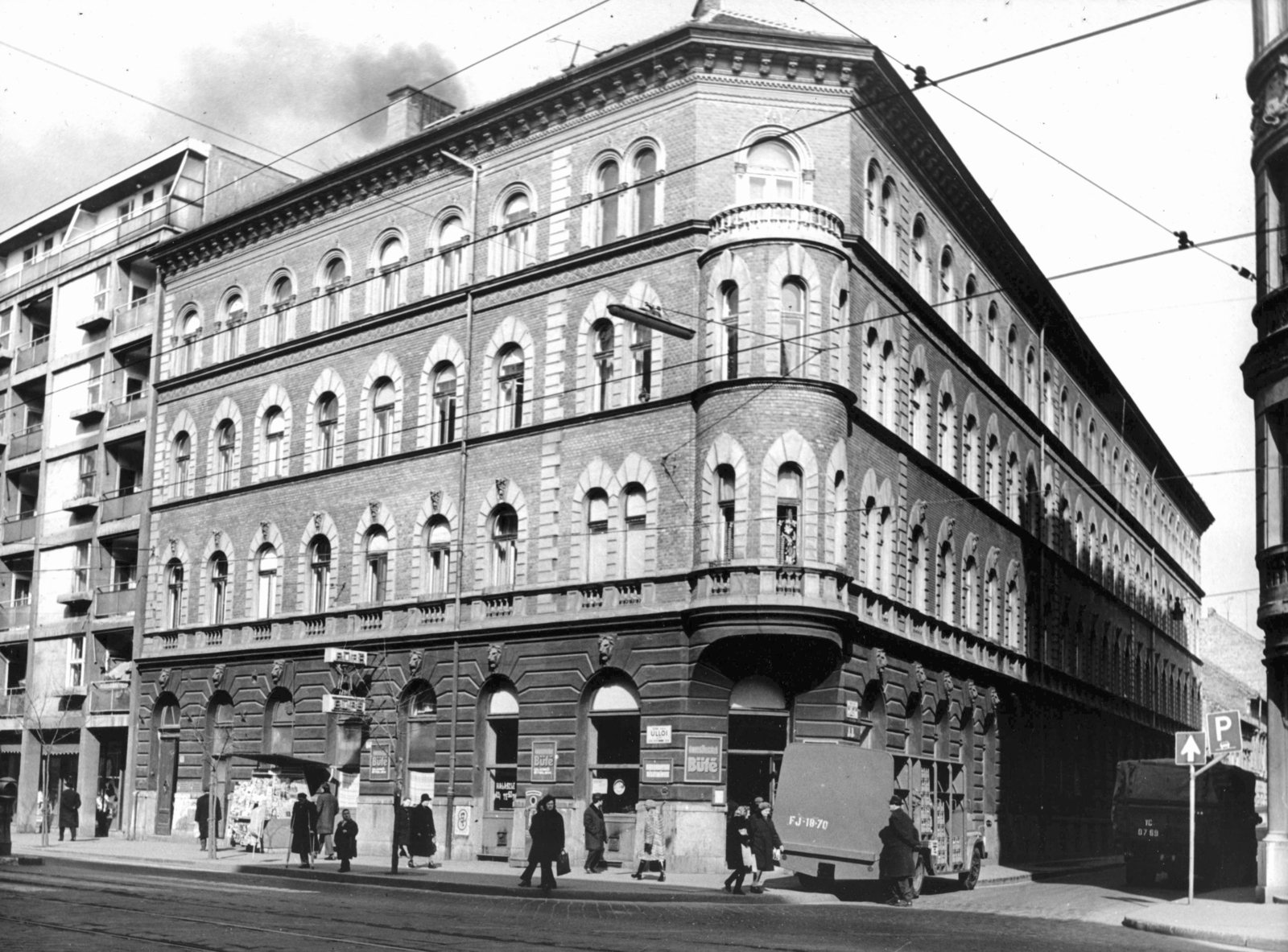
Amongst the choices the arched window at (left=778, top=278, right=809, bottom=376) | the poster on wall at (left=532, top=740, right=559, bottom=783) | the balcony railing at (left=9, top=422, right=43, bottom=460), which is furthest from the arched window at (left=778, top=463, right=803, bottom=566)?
the balcony railing at (left=9, top=422, right=43, bottom=460)

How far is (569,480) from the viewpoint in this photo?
3566 cm

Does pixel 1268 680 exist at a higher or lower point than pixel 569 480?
lower

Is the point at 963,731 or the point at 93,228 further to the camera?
the point at 93,228

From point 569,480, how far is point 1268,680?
51.0 ft

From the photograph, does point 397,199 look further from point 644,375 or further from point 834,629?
point 834,629

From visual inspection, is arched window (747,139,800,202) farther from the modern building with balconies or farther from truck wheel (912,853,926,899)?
truck wheel (912,853,926,899)

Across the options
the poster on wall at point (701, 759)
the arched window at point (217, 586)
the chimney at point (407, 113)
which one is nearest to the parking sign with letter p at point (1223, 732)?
the poster on wall at point (701, 759)

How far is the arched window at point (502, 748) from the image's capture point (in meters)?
35.9

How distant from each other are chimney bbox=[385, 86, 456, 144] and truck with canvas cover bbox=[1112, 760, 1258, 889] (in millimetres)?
25676

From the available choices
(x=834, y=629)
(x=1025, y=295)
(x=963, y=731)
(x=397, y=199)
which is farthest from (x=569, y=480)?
(x=1025, y=295)

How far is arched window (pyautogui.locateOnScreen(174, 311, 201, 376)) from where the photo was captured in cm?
4716

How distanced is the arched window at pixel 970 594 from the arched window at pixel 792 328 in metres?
12.0

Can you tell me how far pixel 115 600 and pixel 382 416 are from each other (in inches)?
585

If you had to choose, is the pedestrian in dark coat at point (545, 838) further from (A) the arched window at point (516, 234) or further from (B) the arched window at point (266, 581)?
(B) the arched window at point (266, 581)
